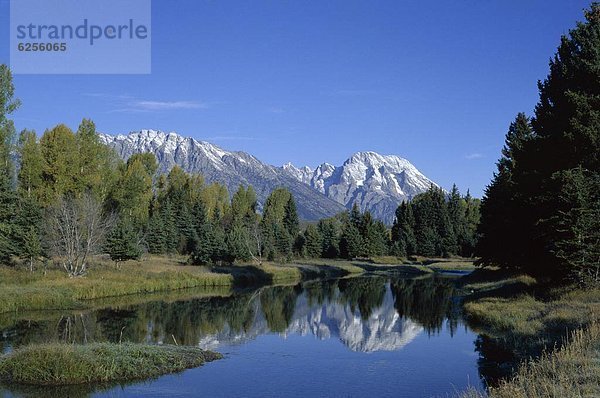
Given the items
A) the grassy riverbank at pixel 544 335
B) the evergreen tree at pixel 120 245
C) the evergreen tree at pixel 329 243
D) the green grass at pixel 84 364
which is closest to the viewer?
the grassy riverbank at pixel 544 335

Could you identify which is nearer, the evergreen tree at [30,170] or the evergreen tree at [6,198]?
the evergreen tree at [6,198]

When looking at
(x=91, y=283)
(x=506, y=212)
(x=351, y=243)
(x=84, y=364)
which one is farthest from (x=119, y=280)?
(x=351, y=243)

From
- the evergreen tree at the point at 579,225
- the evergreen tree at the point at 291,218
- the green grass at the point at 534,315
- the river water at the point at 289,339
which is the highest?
the evergreen tree at the point at 291,218

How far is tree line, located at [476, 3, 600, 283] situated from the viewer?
3175cm

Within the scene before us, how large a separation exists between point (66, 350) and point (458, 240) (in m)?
118

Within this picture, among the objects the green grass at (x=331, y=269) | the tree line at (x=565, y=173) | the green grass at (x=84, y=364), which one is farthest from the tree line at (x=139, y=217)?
the tree line at (x=565, y=173)

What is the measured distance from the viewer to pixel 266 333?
117 ft

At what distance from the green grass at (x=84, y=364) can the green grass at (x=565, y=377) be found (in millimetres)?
13481

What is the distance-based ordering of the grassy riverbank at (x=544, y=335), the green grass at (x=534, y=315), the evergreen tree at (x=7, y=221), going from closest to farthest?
1. the grassy riverbank at (x=544, y=335)
2. the green grass at (x=534, y=315)
3. the evergreen tree at (x=7, y=221)

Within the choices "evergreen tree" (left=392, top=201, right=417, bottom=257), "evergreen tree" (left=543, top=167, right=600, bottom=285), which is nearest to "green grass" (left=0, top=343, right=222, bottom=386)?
"evergreen tree" (left=543, top=167, right=600, bottom=285)

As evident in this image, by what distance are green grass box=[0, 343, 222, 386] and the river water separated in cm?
81

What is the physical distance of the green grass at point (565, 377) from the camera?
517 inches

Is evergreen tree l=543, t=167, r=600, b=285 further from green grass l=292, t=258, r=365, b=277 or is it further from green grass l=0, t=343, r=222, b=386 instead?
green grass l=292, t=258, r=365, b=277

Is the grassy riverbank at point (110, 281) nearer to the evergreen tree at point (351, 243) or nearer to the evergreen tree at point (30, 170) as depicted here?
the evergreen tree at point (30, 170)
